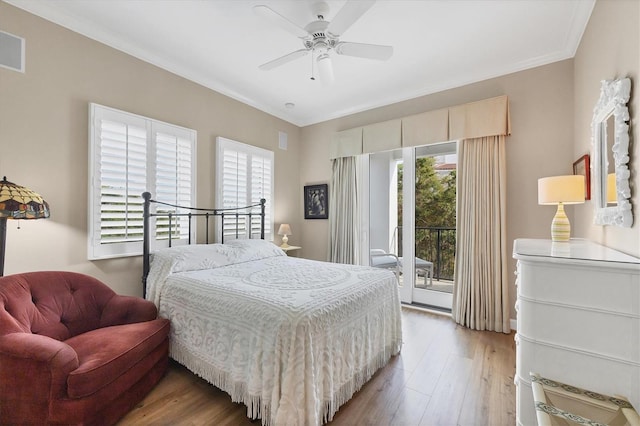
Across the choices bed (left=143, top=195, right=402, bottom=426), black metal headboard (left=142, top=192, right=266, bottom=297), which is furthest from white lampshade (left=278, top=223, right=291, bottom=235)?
bed (left=143, top=195, right=402, bottom=426)

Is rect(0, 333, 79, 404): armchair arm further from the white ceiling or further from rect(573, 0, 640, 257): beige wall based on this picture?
rect(573, 0, 640, 257): beige wall

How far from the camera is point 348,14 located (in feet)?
6.25

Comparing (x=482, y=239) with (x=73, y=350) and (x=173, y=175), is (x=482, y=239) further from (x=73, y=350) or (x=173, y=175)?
(x=73, y=350)

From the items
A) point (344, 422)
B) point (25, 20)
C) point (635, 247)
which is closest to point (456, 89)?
point (635, 247)

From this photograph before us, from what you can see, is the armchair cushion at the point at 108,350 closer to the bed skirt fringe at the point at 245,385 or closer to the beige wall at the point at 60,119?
the bed skirt fringe at the point at 245,385

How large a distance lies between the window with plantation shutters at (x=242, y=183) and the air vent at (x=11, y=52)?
5.95 feet

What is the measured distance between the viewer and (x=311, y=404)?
153 cm

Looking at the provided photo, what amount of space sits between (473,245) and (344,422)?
8.08ft

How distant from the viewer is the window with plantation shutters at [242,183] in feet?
12.2

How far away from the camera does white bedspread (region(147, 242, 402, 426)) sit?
61.1 inches

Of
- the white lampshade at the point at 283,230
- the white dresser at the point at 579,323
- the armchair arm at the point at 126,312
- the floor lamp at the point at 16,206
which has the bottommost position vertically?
the armchair arm at the point at 126,312

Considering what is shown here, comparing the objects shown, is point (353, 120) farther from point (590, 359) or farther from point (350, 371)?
point (590, 359)

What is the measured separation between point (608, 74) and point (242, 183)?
375cm

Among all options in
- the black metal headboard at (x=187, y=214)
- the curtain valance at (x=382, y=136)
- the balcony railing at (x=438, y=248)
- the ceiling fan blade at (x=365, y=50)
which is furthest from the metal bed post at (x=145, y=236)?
the balcony railing at (x=438, y=248)
